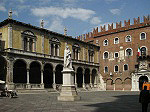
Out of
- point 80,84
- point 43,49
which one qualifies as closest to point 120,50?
point 80,84

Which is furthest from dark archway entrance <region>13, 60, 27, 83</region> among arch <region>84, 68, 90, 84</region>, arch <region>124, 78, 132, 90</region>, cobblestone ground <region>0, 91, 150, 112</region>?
arch <region>124, 78, 132, 90</region>

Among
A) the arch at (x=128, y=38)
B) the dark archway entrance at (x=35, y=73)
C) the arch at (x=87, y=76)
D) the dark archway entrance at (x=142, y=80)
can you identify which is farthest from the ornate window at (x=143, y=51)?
the dark archway entrance at (x=35, y=73)

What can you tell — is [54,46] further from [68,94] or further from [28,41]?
[68,94]

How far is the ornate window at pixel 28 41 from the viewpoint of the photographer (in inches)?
1036

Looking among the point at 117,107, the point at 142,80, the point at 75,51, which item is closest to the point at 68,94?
the point at 117,107

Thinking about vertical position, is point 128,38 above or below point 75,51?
above

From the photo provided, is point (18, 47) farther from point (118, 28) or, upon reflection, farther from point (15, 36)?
point (118, 28)

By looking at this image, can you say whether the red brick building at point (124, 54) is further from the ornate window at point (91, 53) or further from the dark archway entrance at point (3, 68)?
the dark archway entrance at point (3, 68)

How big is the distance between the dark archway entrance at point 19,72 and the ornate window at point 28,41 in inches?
80.8

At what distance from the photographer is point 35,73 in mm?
29312

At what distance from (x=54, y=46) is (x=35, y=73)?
197 inches

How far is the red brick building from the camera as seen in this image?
35031 millimetres

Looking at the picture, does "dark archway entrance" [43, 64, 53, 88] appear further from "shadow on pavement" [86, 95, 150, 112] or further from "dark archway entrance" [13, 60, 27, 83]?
"shadow on pavement" [86, 95, 150, 112]

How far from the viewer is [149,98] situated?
7762 millimetres
